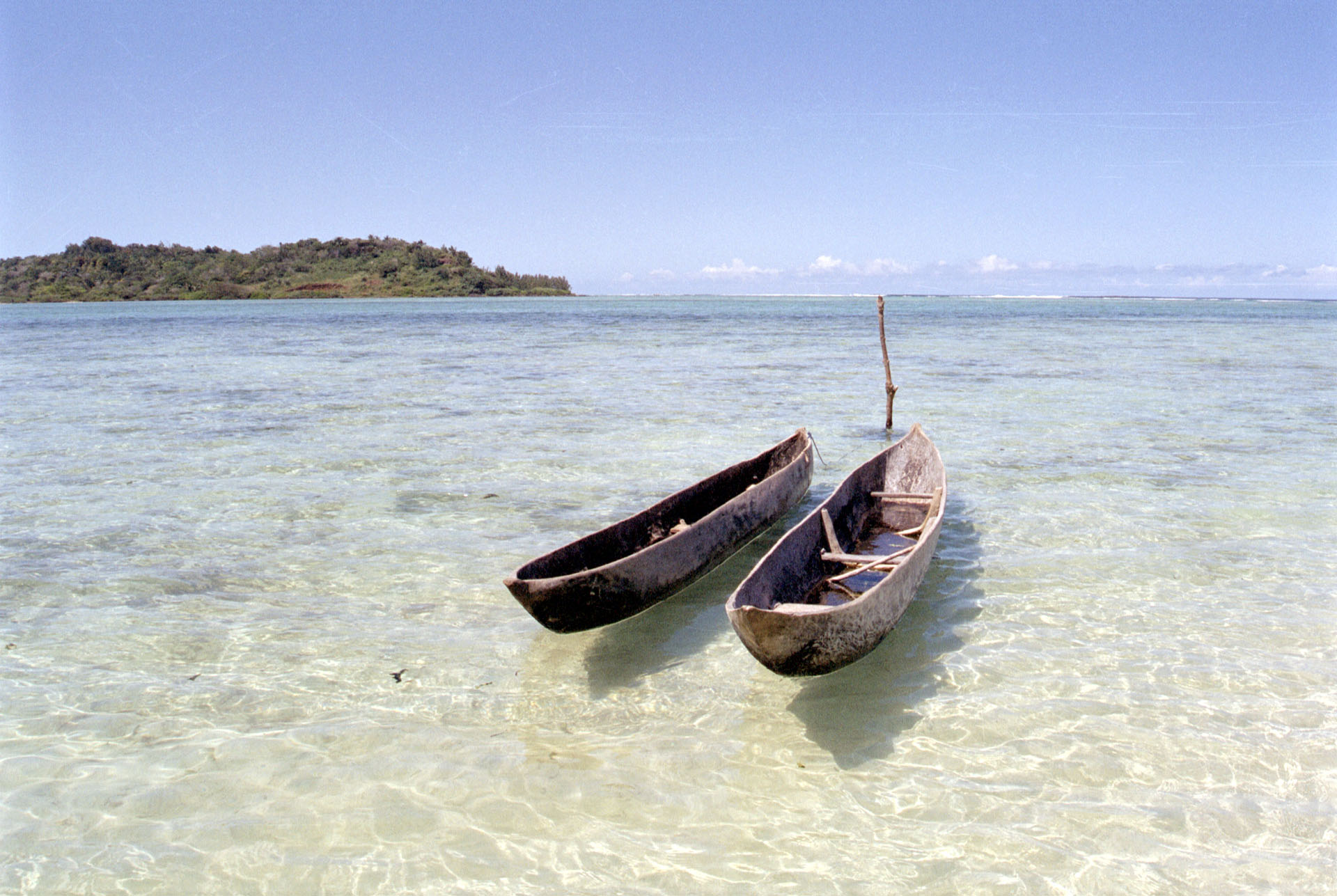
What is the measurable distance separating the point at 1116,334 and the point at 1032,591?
49.4 metres

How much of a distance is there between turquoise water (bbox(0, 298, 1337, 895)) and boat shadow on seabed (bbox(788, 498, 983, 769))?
0.03 metres

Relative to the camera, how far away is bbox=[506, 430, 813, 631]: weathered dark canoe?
582 cm

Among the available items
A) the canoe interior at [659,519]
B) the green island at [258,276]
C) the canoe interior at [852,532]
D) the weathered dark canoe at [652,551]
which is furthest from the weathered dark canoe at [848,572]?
the green island at [258,276]

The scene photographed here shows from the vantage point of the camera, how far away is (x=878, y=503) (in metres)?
9.64

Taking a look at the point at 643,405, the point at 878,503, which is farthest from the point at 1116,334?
the point at 878,503

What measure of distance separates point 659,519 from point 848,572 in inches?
77.4

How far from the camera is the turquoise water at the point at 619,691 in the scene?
4.25m

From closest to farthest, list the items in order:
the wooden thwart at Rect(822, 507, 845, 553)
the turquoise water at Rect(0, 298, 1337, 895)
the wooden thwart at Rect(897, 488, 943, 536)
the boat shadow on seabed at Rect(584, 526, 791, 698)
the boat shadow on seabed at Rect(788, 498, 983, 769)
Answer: the turquoise water at Rect(0, 298, 1337, 895), the boat shadow on seabed at Rect(788, 498, 983, 769), the boat shadow on seabed at Rect(584, 526, 791, 698), the wooden thwart at Rect(822, 507, 845, 553), the wooden thwart at Rect(897, 488, 943, 536)

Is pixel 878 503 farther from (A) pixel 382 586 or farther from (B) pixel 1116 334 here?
(B) pixel 1116 334

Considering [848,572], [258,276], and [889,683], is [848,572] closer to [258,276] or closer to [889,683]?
[889,683]

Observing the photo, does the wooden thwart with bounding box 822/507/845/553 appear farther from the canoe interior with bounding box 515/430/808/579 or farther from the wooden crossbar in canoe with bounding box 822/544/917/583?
the canoe interior with bounding box 515/430/808/579

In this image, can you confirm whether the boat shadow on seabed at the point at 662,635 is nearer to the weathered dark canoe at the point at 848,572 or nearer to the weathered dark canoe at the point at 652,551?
the weathered dark canoe at the point at 652,551

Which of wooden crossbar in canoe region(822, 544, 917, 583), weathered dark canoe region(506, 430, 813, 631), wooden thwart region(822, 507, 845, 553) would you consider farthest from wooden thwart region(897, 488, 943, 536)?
weathered dark canoe region(506, 430, 813, 631)

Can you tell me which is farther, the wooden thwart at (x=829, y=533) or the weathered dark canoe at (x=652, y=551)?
the wooden thwart at (x=829, y=533)
